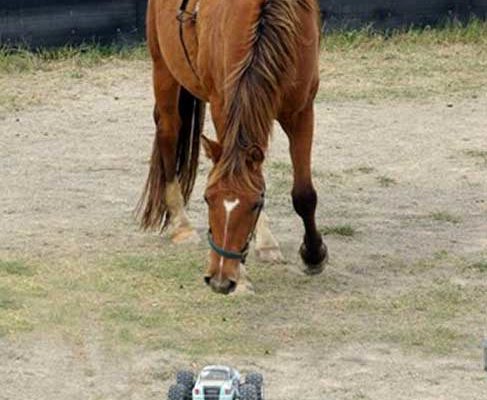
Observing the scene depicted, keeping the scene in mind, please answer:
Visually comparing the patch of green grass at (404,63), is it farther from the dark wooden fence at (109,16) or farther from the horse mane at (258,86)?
the horse mane at (258,86)

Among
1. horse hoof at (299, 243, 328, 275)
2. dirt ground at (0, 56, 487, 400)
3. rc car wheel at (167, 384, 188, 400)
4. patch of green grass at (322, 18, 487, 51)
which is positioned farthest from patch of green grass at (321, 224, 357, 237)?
patch of green grass at (322, 18, 487, 51)

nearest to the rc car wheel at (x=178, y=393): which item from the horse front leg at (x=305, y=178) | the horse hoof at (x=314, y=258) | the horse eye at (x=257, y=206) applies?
the horse eye at (x=257, y=206)

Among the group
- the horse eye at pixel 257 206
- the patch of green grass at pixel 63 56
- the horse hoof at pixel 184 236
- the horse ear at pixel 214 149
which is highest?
the horse ear at pixel 214 149

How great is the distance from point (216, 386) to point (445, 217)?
339cm

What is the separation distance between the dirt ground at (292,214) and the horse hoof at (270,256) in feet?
0.25

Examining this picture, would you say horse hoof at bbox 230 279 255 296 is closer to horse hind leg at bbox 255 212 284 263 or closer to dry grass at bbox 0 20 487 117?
horse hind leg at bbox 255 212 284 263

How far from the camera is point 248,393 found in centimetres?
399

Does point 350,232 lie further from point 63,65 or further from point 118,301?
point 63,65

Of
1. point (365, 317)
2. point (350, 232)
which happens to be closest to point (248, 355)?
point (365, 317)

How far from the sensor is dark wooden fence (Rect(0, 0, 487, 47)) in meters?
10.3

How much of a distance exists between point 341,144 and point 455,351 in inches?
136

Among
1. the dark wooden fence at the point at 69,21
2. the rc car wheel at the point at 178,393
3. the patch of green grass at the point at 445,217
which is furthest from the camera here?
the dark wooden fence at the point at 69,21

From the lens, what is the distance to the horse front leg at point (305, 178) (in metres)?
5.92

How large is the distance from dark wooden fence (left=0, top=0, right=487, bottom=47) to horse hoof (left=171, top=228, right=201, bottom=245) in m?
4.03
